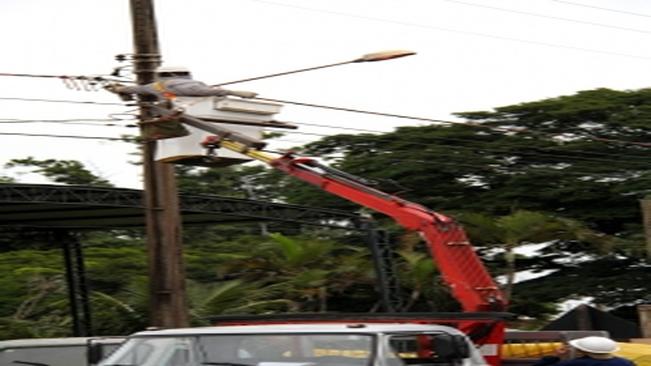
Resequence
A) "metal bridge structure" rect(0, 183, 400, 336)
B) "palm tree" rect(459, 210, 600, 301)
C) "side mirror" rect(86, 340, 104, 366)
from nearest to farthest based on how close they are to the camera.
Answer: "side mirror" rect(86, 340, 104, 366), "metal bridge structure" rect(0, 183, 400, 336), "palm tree" rect(459, 210, 600, 301)

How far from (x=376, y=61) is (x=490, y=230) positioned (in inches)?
554

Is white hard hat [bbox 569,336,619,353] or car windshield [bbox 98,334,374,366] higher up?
car windshield [bbox 98,334,374,366]

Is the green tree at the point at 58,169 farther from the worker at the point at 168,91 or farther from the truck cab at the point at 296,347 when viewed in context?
the truck cab at the point at 296,347

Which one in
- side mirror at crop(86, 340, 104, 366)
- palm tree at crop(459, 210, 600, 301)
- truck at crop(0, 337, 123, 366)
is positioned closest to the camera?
side mirror at crop(86, 340, 104, 366)

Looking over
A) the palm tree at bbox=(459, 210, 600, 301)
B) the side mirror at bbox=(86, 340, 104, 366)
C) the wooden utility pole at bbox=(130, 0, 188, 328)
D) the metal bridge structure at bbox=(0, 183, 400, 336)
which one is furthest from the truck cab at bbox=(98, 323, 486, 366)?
the palm tree at bbox=(459, 210, 600, 301)

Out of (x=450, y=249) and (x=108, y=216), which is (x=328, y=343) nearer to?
(x=450, y=249)

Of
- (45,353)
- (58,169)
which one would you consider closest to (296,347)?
(45,353)

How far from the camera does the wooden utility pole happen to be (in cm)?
1547

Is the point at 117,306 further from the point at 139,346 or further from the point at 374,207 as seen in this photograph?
the point at 139,346

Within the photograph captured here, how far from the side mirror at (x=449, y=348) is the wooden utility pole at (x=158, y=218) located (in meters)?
5.72

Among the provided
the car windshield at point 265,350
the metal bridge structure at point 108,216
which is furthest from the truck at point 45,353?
the metal bridge structure at point 108,216

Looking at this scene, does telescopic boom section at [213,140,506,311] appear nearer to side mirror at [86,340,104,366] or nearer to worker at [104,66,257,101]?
worker at [104,66,257,101]

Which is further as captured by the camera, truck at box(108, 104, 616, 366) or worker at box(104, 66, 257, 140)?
worker at box(104, 66, 257, 140)

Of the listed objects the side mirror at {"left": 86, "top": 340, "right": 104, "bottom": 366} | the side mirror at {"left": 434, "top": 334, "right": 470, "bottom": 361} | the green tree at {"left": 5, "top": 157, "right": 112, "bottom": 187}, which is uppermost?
the green tree at {"left": 5, "top": 157, "right": 112, "bottom": 187}
